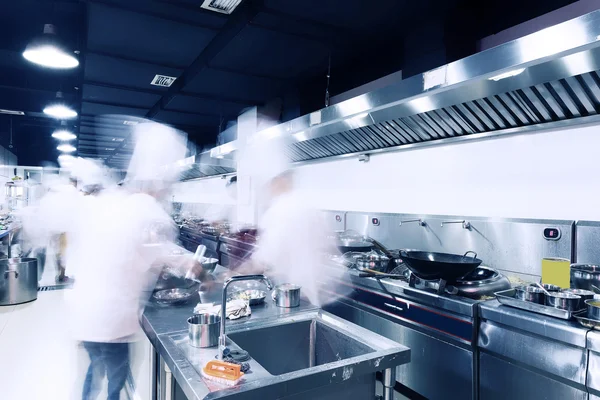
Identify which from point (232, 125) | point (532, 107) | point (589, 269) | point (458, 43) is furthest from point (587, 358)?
point (232, 125)

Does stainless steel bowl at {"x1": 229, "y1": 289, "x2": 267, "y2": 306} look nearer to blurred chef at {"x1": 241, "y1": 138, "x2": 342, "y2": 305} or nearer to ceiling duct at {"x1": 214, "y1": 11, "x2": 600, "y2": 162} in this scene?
blurred chef at {"x1": 241, "y1": 138, "x2": 342, "y2": 305}

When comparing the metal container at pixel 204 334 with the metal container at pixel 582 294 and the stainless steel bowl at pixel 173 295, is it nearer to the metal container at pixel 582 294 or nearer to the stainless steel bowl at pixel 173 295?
the stainless steel bowl at pixel 173 295

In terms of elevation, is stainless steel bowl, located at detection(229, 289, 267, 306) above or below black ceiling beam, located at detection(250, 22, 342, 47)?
below

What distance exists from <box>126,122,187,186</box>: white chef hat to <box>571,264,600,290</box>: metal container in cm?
279

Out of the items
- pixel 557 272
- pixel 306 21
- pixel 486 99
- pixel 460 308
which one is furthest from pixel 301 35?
pixel 557 272

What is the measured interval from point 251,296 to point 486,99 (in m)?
2.16

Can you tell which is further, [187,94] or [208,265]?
[187,94]

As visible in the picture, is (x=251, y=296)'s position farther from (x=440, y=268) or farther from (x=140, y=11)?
(x=140, y=11)

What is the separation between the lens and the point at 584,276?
7.89ft

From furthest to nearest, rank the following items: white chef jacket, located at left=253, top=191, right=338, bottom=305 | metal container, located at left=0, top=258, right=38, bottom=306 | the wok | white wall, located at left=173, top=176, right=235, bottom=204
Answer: white wall, located at left=173, top=176, right=235, bottom=204 → metal container, located at left=0, top=258, right=38, bottom=306 → white chef jacket, located at left=253, top=191, right=338, bottom=305 → the wok

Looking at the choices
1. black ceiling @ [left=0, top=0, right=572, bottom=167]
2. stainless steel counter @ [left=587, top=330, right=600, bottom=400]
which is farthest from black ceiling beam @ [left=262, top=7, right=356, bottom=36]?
stainless steel counter @ [left=587, top=330, right=600, bottom=400]

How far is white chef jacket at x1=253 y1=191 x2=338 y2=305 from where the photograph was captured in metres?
3.51

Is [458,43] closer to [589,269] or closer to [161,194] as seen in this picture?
[589,269]

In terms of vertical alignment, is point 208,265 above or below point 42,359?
above
